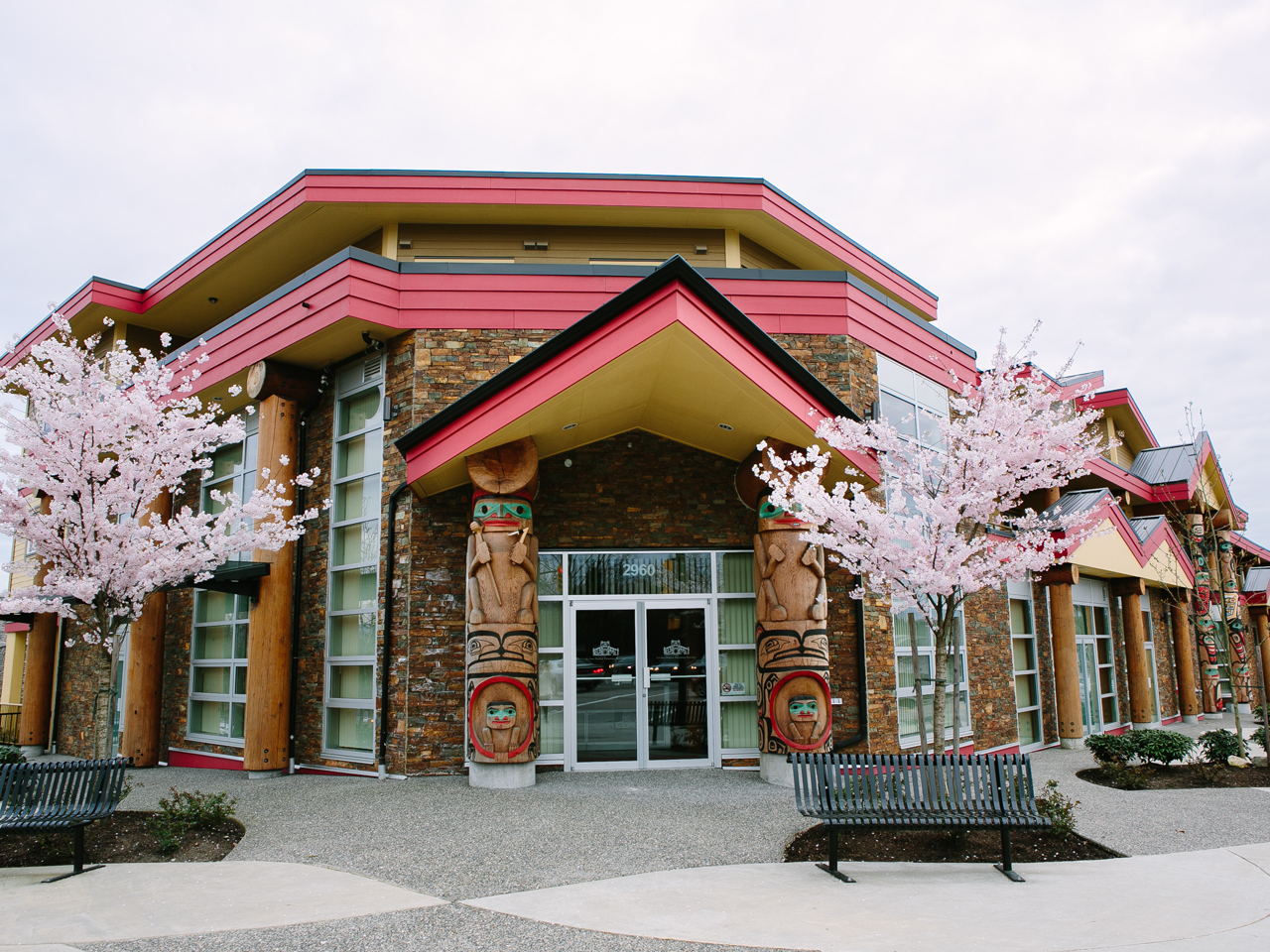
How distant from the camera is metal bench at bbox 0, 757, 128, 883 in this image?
6727mm

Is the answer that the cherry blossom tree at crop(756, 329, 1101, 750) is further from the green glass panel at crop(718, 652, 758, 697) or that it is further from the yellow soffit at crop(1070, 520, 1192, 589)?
the yellow soffit at crop(1070, 520, 1192, 589)

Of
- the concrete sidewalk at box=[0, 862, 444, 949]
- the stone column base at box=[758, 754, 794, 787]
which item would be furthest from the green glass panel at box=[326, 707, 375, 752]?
the stone column base at box=[758, 754, 794, 787]

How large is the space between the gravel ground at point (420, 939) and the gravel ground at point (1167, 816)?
4687 millimetres

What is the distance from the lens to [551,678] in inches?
426

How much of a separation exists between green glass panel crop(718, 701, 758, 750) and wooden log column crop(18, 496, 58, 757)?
13663 mm

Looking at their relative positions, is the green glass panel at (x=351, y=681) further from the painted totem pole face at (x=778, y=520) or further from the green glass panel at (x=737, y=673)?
the painted totem pole face at (x=778, y=520)

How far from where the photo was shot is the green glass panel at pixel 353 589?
11.3 m

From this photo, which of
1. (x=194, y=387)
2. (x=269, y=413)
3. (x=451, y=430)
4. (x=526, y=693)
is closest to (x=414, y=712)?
(x=526, y=693)

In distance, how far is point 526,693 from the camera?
947 cm

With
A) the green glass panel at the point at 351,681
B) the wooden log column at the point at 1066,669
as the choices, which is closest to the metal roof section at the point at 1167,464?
the wooden log column at the point at 1066,669

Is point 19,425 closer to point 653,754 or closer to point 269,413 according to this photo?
point 269,413

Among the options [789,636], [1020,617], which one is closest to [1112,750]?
[1020,617]

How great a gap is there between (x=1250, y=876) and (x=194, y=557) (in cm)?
945

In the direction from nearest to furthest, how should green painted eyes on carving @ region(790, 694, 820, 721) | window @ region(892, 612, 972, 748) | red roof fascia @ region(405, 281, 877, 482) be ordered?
red roof fascia @ region(405, 281, 877, 482) → green painted eyes on carving @ region(790, 694, 820, 721) → window @ region(892, 612, 972, 748)
